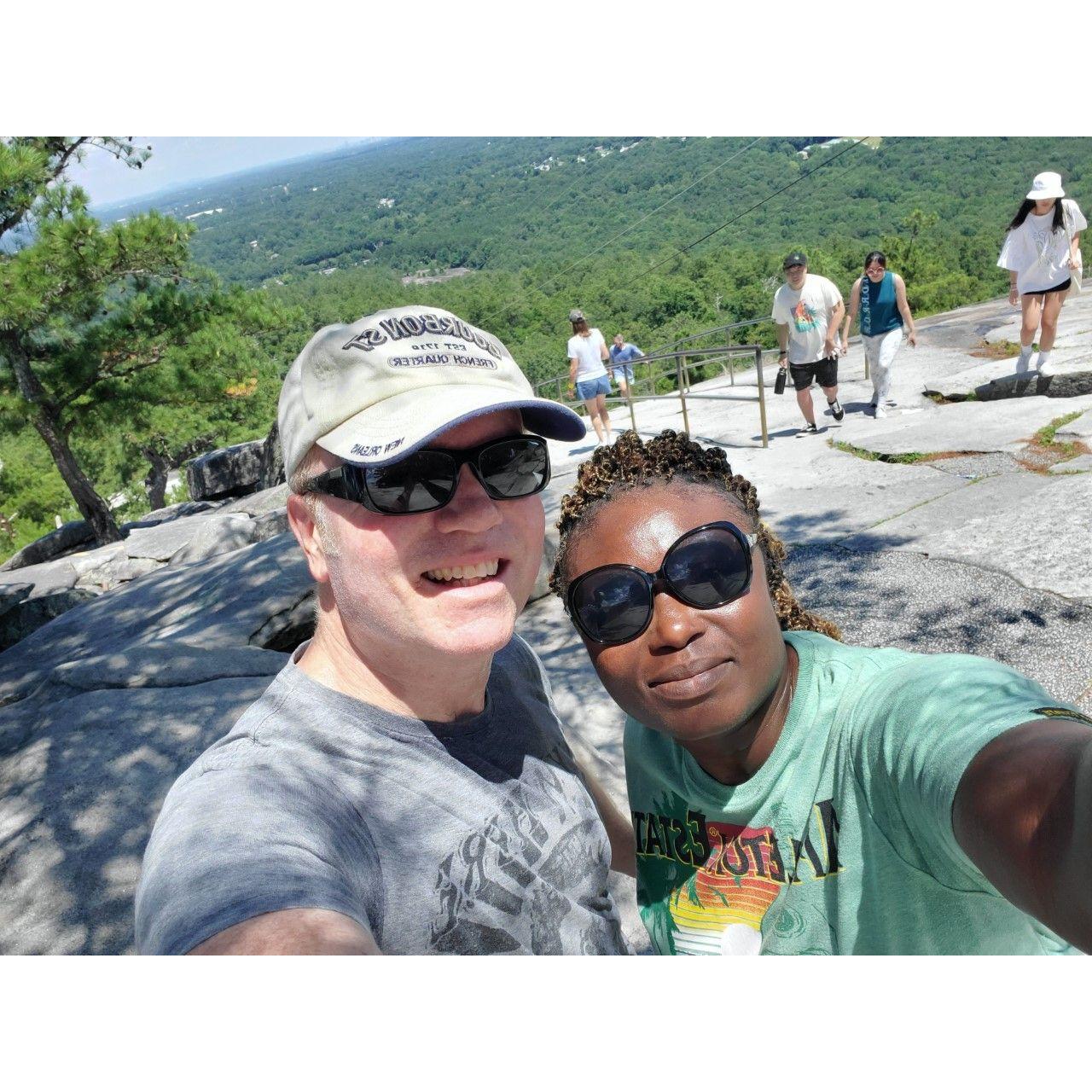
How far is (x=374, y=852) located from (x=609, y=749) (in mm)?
2235

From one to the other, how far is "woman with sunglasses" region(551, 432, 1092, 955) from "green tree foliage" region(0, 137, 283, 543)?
10486 millimetres

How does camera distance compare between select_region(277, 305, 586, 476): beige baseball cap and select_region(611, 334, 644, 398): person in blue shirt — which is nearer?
select_region(277, 305, 586, 476): beige baseball cap

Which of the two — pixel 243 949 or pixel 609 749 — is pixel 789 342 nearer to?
pixel 609 749

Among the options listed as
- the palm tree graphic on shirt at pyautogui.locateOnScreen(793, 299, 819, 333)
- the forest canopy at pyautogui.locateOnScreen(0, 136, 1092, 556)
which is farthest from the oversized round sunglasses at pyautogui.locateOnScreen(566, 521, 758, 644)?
the forest canopy at pyautogui.locateOnScreen(0, 136, 1092, 556)

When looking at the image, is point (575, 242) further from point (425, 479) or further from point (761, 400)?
point (425, 479)

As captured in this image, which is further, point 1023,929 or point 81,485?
point 81,485

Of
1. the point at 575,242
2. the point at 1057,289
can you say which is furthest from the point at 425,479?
the point at 575,242

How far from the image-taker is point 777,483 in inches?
232

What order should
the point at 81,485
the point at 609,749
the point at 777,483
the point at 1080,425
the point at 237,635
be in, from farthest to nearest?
1. the point at 81,485
2. the point at 777,483
3. the point at 1080,425
4. the point at 237,635
5. the point at 609,749

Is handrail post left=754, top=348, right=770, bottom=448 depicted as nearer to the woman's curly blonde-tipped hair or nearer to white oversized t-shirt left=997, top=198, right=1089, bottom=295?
white oversized t-shirt left=997, top=198, right=1089, bottom=295

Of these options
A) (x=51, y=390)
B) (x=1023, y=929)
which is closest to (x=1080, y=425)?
(x=1023, y=929)

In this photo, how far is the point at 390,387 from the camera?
116cm

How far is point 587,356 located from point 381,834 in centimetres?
727

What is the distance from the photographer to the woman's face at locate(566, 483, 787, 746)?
1.11 meters
